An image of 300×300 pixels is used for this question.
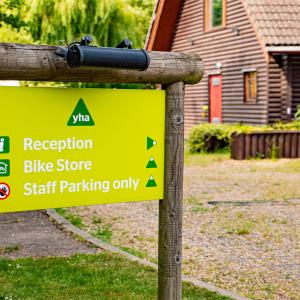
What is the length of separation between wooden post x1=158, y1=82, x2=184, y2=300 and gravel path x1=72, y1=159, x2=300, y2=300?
1.66m

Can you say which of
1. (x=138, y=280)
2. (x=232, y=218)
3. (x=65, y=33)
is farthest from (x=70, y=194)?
(x=65, y=33)

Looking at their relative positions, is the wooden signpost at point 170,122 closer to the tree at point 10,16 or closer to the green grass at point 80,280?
the green grass at point 80,280

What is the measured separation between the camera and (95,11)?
27250mm

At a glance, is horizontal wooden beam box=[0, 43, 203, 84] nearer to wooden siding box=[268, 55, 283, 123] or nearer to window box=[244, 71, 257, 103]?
wooden siding box=[268, 55, 283, 123]

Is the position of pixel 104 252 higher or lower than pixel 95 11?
lower

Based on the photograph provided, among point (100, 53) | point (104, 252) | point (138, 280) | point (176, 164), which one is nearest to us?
point (100, 53)

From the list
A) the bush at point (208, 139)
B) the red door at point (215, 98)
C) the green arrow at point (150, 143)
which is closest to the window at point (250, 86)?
the red door at point (215, 98)

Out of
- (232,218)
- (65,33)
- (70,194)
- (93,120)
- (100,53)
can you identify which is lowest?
(232,218)

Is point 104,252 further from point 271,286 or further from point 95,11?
point 95,11

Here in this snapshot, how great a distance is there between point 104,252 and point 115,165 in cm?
313

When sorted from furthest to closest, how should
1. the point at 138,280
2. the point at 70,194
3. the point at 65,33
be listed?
the point at 65,33 → the point at 138,280 → the point at 70,194

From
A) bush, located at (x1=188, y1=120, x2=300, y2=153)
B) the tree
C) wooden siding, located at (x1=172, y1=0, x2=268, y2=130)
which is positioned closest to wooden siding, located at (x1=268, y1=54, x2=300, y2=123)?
wooden siding, located at (x1=172, y1=0, x2=268, y2=130)

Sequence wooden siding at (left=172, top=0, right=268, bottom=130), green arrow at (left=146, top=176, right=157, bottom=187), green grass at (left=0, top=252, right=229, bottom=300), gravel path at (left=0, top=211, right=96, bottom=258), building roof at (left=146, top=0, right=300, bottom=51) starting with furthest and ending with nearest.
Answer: wooden siding at (left=172, top=0, right=268, bottom=130) < building roof at (left=146, top=0, right=300, bottom=51) < gravel path at (left=0, top=211, right=96, bottom=258) < green grass at (left=0, top=252, right=229, bottom=300) < green arrow at (left=146, top=176, right=157, bottom=187)

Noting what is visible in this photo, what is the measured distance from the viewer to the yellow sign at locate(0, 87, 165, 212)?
371 centimetres
